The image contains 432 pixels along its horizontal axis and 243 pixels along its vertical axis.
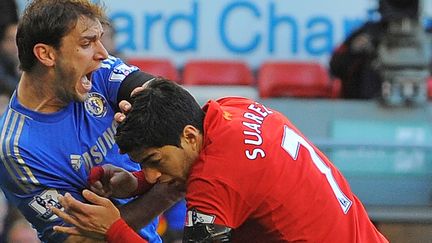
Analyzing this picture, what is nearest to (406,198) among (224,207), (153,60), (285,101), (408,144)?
(408,144)

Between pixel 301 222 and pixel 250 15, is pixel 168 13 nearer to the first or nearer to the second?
pixel 250 15

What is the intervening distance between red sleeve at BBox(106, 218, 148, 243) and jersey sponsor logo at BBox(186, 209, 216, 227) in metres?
0.17

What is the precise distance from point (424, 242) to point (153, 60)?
9.00 ft

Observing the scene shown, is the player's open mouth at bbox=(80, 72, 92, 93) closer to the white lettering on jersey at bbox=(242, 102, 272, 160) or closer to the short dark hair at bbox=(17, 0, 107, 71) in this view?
the short dark hair at bbox=(17, 0, 107, 71)

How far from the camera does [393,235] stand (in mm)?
6121

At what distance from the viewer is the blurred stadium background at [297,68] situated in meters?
6.37

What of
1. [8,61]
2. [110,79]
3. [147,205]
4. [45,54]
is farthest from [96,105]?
[8,61]

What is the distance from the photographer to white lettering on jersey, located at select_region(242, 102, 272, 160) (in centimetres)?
313

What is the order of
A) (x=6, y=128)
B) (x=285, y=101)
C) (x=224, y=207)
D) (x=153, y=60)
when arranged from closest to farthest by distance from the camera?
(x=224, y=207), (x=6, y=128), (x=285, y=101), (x=153, y=60)

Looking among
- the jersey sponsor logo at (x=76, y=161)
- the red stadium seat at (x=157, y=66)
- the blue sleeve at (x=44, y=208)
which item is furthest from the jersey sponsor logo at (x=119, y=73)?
the red stadium seat at (x=157, y=66)

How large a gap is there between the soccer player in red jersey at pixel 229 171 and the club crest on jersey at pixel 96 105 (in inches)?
17.4

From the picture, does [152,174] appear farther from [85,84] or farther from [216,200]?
[85,84]

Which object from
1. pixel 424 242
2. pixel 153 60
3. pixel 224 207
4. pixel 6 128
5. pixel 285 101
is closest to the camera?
pixel 224 207

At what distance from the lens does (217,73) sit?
809 centimetres
